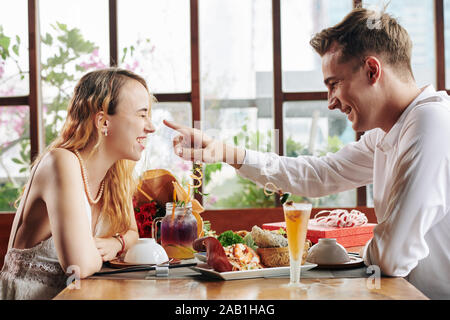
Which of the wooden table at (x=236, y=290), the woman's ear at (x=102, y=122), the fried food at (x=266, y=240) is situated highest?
the woman's ear at (x=102, y=122)

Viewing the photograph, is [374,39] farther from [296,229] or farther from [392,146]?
[296,229]

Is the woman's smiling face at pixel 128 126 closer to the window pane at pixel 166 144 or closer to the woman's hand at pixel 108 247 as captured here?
the woman's hand at pixel 108 247

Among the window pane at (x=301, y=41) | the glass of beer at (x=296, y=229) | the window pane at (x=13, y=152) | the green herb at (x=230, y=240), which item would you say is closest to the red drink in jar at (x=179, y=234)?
the green herb at (x=230, y=240)

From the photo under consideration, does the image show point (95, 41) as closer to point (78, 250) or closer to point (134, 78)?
point (134, 78)

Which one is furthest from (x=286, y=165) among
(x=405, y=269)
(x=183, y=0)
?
(x=183, y=0)

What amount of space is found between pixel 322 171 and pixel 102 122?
1.05 m

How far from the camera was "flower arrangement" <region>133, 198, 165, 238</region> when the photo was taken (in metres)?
2.08

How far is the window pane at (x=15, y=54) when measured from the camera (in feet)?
13.6

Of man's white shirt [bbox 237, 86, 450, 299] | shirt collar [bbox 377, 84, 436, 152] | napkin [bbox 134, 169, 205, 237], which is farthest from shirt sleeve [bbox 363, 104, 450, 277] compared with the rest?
napkin [bbox 134, 169, 205, 237]

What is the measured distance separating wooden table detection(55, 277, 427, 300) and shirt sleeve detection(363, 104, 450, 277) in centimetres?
7

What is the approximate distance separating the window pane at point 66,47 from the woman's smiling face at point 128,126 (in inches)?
93.1

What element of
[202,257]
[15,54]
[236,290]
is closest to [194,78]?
[15,54]

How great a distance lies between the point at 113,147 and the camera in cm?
185

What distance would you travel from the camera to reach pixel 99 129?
1834 mm
